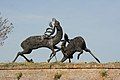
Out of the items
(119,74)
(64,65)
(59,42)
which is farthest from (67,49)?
(119,74)

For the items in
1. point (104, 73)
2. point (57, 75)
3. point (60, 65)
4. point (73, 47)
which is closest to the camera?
point (104, 73)

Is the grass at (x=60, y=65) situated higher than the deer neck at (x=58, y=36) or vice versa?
the deer neck at (x=58, y=36)

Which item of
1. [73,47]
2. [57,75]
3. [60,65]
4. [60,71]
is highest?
[73,47]

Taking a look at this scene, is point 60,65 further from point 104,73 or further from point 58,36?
point 58,36

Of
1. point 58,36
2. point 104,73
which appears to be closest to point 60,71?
point 104,73

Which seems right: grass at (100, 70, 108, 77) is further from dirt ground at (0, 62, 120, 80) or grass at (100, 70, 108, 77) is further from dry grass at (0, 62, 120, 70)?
dry grass at (0, 62, 120, 70)

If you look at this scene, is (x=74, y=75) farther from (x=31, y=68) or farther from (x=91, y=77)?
(x=31, y=68)

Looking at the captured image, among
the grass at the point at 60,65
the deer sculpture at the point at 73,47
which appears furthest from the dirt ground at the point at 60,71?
the deer sculpture at the point at 73,47

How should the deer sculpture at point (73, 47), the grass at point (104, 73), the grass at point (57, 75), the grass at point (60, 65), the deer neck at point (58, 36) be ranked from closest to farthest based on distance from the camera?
the grass at point (104, 73) < the grass at point (60, 65) < the grass at point (57, 75) < the deer sculpture at point (73, 47) < the deer neck at point (58, 36)

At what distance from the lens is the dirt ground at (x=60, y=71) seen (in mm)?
16375

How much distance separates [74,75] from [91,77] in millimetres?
833

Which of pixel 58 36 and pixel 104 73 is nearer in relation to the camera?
pixel 104 73

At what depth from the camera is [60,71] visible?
1744 centimetres

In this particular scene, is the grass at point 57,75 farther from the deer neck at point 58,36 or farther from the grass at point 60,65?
the deer neck at point 58,36
